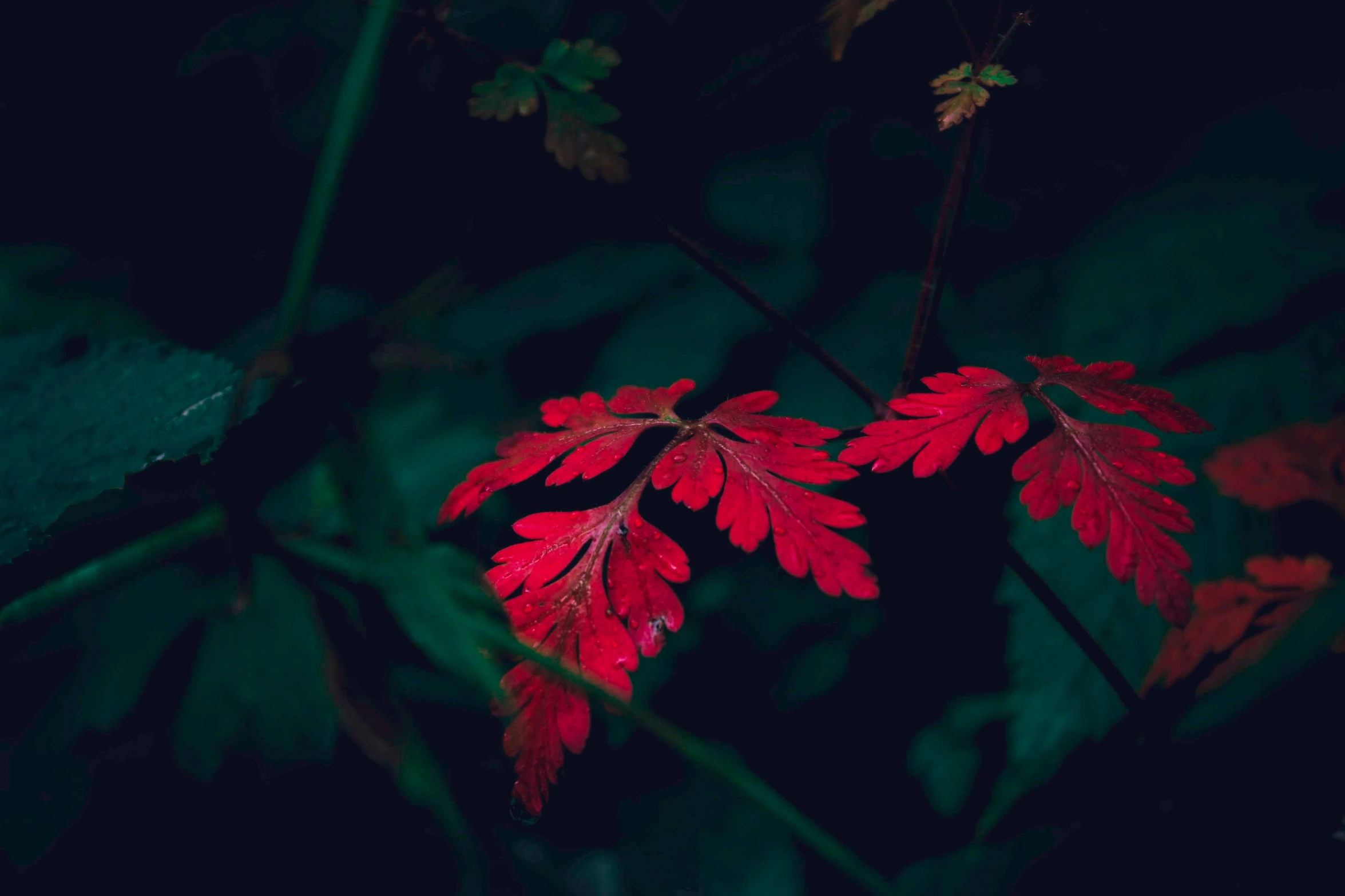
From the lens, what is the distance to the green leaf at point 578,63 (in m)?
0.80

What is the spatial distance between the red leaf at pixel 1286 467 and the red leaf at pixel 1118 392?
1.21ft

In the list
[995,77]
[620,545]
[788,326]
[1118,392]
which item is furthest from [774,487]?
[995,77]

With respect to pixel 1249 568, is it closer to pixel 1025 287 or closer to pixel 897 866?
pixel 1025 287

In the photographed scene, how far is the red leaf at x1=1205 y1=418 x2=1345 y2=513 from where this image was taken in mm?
900

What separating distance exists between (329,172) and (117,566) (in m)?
0.49

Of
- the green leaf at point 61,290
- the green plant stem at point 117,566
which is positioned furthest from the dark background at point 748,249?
the green plant stem at point 117,566

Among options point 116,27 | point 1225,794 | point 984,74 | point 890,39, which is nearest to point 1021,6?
point 984,74

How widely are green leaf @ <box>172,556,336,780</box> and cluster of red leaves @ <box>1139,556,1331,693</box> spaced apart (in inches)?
39.3

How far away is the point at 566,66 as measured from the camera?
0.81 metres

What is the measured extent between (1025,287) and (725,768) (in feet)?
2.98

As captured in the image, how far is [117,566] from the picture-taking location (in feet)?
1.90

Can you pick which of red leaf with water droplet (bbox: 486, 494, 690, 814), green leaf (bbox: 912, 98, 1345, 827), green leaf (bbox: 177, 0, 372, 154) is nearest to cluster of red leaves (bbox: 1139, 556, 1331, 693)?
green leaf (bbox: 912, 98, 1345, 827)

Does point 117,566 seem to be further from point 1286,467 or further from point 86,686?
point 1286,467

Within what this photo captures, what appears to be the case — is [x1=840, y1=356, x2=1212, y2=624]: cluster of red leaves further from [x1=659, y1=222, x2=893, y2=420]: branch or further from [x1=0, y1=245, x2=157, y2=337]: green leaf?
[x1=0, y1=245, x2=157, y2=337]: green leaf
